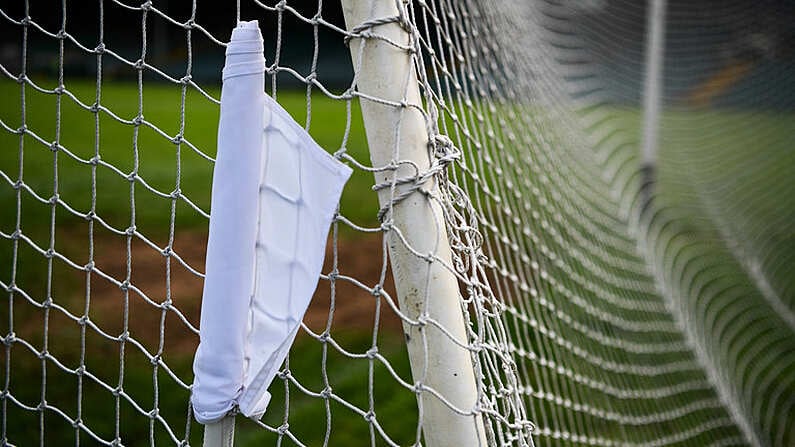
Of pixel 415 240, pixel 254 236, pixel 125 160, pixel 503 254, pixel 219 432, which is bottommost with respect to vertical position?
pixel 219 432

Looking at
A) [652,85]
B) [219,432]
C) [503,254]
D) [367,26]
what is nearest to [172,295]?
[503,254]

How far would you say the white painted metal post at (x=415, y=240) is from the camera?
1.21 m

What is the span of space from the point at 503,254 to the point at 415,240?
2.56 m

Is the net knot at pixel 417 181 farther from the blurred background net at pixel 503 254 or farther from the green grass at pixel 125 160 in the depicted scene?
the green grass at pixel 125 160

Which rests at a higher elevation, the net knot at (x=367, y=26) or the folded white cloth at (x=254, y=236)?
the net knot at (x=367, y=26)

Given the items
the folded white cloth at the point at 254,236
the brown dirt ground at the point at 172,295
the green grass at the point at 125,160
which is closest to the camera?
the folded white cloth at the point at 254,236

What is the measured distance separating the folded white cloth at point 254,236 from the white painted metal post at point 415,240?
12cm

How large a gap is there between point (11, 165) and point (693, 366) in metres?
4.63

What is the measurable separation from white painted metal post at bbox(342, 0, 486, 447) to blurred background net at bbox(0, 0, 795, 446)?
0.04 meters

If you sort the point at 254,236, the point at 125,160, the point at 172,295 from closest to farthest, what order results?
the point at 254,236
the point at 172,295
the point at 125,160

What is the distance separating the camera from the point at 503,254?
3.74 meters

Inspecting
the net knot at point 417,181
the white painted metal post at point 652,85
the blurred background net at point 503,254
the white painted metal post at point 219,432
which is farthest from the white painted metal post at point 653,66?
the white painted metal post at point 219,432

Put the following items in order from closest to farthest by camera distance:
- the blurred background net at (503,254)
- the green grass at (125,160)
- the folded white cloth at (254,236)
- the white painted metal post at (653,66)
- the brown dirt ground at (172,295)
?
the folded white cloth at (254,236)
the blurred background net at (503,254)
the brown dirt ground at (172,295)
the white painted metal post at (653,66)
the green grass at (125,160)

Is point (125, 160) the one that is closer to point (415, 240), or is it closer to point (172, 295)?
point (172, 295)
